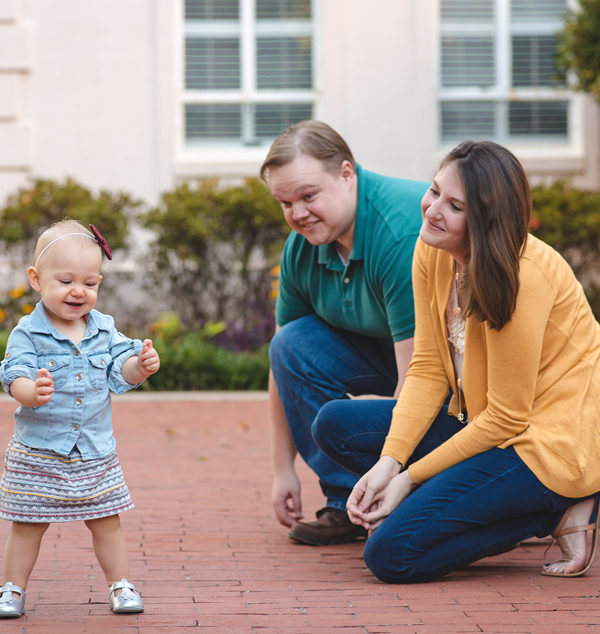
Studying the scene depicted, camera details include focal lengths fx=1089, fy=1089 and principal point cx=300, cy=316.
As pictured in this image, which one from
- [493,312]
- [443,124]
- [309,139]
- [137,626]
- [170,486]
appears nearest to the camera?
[137,626]

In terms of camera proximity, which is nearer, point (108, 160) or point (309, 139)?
point (309, 139)

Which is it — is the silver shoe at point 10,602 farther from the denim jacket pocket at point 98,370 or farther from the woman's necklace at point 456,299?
the woman's necklace at point 456,299

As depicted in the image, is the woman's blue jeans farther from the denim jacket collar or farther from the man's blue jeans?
the denim jacket collar

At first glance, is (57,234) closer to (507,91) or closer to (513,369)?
(513,369)

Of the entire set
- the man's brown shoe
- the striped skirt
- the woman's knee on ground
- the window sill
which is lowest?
the man's brown shoe

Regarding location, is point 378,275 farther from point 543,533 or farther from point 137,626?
point 137,626

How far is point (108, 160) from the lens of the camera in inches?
427

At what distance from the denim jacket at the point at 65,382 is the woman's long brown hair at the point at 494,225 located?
112 cm

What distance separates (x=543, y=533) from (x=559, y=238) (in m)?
6.42

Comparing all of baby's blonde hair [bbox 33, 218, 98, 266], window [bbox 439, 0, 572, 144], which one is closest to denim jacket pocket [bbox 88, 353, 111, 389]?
baby's blonde hair [bbox 33, 218, 98, 266]

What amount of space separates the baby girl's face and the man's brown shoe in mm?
1521

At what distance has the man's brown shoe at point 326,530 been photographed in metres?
4.31

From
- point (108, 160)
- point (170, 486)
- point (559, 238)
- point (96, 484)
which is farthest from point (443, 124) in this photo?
point (96, 484)

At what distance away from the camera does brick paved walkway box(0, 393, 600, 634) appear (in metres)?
3.16
